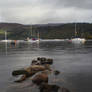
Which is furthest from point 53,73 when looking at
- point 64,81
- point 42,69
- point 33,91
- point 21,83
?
point 33,91

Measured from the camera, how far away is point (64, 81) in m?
18.9

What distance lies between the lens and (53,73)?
72.8 feet

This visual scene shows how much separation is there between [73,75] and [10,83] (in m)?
7.69

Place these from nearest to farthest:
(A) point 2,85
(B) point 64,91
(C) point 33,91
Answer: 1. (B) point 64,91
2. (C) point 33,91
3. (A) point 2,85

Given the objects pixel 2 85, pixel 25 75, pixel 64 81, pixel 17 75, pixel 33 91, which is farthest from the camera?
pixel 17 75

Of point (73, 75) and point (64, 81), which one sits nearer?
point (64, 81)

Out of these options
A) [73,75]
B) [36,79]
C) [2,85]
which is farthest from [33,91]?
[73,75]

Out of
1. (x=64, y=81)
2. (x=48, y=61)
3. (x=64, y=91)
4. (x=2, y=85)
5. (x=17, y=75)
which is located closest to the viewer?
(x=64, y=91)

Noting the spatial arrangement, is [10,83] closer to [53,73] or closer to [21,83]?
[21,83]

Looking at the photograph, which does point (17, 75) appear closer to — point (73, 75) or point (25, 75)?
point (25, 75)

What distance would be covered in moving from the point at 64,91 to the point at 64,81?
424cm

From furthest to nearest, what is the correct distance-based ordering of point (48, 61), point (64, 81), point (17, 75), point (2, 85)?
point (48, 61) → point (17, 75) → point (64, 81) → point (2, 85)

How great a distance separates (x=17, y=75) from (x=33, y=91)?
21.6 feet

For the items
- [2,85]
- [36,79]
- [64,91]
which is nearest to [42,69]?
[36,79]
